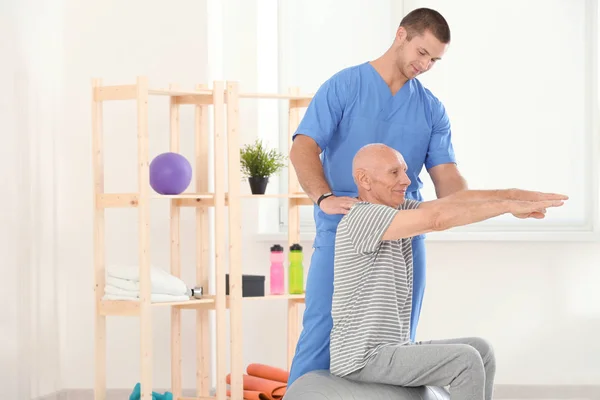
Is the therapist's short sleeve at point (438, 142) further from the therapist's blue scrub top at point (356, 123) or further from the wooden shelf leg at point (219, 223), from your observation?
the wooden shelf leg at point (219, 223)

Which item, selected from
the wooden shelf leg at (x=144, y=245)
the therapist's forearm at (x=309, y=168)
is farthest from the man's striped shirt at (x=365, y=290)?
the wooden shelf leg at (x=144, y=245)

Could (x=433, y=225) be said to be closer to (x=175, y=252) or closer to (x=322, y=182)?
(x=322, y=182)

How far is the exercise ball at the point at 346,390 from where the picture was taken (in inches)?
89.2

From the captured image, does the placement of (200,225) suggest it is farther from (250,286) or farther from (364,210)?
(364,210)

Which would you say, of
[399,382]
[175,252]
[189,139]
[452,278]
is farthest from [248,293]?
[399,382]

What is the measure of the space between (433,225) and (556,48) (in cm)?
265

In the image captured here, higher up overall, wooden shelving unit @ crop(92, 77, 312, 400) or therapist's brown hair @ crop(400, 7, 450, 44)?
therapist's brown hair @ crop(400, 7, 450, 44)

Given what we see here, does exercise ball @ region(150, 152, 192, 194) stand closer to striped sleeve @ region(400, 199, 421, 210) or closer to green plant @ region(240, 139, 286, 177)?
green plant @ region(240, 139, 286, 177)

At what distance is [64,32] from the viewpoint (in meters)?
4.21

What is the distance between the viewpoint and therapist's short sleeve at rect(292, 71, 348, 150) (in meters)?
2.69

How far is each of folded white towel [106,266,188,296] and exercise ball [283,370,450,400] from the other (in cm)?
132

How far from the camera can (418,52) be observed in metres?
2.65

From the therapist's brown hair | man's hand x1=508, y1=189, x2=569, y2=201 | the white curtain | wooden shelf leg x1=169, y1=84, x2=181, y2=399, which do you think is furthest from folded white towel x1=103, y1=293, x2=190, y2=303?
man's hand x1=508, y1=189, x2=569, y2=201

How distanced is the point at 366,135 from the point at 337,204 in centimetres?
40
